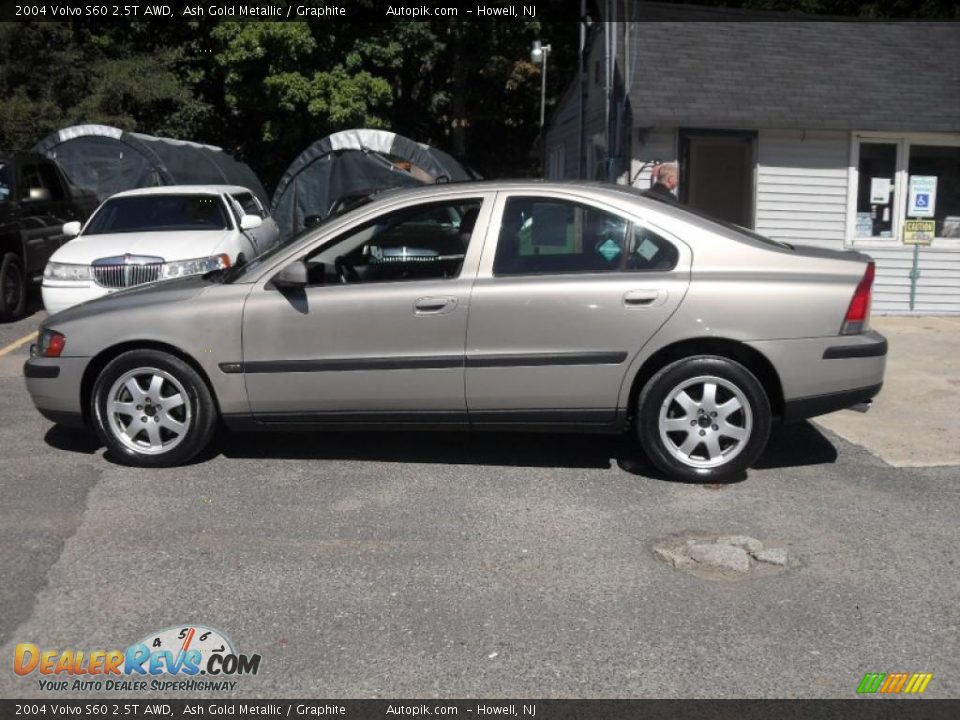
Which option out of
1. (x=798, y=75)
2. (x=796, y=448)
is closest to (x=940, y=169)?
(x=798, y=75)

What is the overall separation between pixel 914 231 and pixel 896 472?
692cm

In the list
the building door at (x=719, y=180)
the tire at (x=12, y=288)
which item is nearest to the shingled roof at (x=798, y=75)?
the building door at (x=719, y=180)

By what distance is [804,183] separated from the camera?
11945mm

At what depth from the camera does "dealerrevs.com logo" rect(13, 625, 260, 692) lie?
3451 millimetres

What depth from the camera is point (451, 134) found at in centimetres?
3359

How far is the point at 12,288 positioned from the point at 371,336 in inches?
307

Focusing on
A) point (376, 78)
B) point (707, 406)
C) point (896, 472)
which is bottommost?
point (896, 472)

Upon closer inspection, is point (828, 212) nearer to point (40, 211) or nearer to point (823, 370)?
point (823, 370)

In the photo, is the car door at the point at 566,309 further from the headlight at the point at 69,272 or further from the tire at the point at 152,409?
the headlight at the point at 69,272

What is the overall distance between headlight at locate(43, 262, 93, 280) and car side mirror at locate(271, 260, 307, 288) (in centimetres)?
454

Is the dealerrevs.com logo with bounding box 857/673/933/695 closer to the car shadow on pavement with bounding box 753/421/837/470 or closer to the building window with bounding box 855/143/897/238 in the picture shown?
the car shadow on pavement with bounding box 753/421/837/470

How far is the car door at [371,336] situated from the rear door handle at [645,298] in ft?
2.79

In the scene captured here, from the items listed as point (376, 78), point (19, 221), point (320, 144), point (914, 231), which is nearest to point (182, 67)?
point (376, 78)
